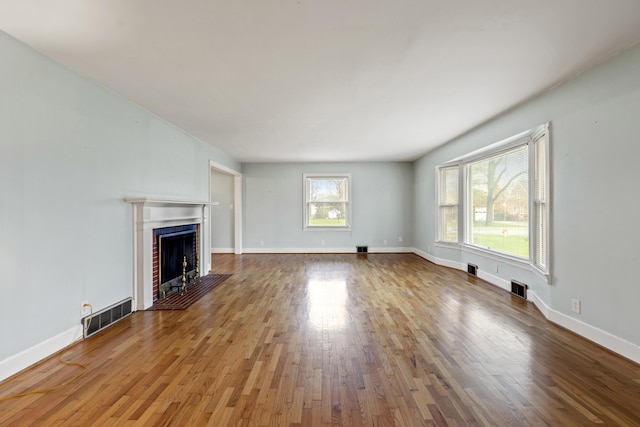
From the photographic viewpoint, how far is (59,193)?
255 cm

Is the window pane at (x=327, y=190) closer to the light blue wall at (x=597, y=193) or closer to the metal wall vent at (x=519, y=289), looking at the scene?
the metal wall vent at (x=519, y=289)

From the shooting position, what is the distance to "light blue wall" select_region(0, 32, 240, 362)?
2.17m

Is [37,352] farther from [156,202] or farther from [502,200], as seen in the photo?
[502,200]

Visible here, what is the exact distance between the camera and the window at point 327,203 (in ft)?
26.8

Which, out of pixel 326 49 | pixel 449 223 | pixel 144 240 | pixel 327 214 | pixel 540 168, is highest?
pixel 326 49

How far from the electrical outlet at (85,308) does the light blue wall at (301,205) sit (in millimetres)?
5281

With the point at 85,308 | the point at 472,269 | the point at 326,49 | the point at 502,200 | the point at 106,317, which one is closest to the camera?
the point at 326,49

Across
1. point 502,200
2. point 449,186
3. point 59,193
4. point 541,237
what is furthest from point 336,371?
point 449,186

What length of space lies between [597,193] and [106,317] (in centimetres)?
494

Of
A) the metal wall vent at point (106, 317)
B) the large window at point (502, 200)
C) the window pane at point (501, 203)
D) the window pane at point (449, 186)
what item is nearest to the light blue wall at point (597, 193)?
the large window at point (502, 200)

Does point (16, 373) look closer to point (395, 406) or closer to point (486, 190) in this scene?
point (395, 406)

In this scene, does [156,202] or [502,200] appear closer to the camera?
[156,202]

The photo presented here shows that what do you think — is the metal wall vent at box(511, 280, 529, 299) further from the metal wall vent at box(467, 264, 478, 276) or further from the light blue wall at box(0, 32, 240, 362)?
the light blue wall at box(0, 32, 240, 362)

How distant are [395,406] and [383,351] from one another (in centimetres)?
72
